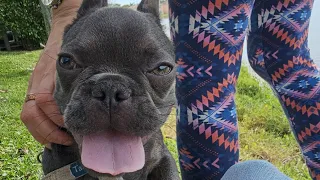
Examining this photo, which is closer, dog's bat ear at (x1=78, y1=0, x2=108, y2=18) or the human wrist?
dog's bat ear at (x1=78, y1=0, x2=108, y2=18)

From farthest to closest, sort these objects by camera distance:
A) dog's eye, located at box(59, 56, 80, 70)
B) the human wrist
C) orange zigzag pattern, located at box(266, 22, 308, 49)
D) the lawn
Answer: the lawn
orange zigzag pattern, located at box(266, 22, 308, 49)
the human wrist
dog's eye, located at box(59, 56, 80, 70)

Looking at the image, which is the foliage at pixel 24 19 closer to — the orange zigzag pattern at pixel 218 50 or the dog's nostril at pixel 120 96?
the orange zigzag pattern at pixel 218 50

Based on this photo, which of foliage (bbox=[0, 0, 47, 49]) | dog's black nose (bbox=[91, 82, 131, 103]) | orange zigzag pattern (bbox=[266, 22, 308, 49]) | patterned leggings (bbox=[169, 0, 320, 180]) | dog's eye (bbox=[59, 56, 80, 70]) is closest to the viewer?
dog's black nose (bbox=[91, 82, 131, 103])

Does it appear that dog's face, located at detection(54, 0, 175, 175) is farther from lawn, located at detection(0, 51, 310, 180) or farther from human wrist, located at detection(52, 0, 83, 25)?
lawn, located at detection(0, 51, 310, 180)

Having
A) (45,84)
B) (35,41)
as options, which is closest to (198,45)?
(45,84)

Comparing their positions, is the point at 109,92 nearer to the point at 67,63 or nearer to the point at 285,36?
the point at 67,63

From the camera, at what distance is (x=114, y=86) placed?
125 cm

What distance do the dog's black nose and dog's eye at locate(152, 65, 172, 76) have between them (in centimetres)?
23

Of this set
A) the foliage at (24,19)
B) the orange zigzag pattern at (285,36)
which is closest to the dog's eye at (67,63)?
the orange zigzag pattern at (285,36)

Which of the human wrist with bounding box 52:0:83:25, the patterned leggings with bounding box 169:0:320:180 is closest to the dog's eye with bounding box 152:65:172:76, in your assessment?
the patterned leggings with bounding box 169:0:320:180

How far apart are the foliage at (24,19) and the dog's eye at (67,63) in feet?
50.5

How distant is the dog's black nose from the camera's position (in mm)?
1246

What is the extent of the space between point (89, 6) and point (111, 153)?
0.71 metres

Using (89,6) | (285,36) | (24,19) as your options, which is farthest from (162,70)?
(24,19)
